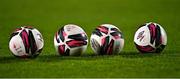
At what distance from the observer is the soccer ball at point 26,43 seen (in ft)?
55.0

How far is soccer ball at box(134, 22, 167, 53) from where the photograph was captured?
57.7 feet

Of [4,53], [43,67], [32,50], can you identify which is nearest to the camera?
[43,67]

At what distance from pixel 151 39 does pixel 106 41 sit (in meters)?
1.29

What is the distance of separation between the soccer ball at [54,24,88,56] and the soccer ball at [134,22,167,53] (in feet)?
5.28

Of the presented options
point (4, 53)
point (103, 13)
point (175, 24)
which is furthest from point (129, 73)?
point (103, 13)

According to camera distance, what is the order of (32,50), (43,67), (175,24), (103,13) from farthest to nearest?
(103,13), (175,24), (32,50), (43,67)

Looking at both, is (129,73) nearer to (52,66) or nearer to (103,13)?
(52,66)

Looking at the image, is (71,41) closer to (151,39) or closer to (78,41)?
(78,41)

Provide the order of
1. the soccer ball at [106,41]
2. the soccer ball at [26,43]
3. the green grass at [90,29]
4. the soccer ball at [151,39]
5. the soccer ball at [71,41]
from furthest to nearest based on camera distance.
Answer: the soccer ball at [151,39] → the soccer ball at [106,41] → the soccer ball at [71,41] → the soccer ball at [26,43] → the green grass at [90,29]

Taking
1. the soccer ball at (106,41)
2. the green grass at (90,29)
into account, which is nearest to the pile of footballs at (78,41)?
the soccer ball at (106,41)

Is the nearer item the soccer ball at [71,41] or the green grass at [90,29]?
the green grass at [90,29]

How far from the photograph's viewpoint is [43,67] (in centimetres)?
1566

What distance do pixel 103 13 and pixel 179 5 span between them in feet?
16.1

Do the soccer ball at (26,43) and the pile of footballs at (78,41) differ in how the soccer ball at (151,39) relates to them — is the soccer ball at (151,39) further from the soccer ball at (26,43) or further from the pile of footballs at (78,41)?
the soccer ball at (26,43)
